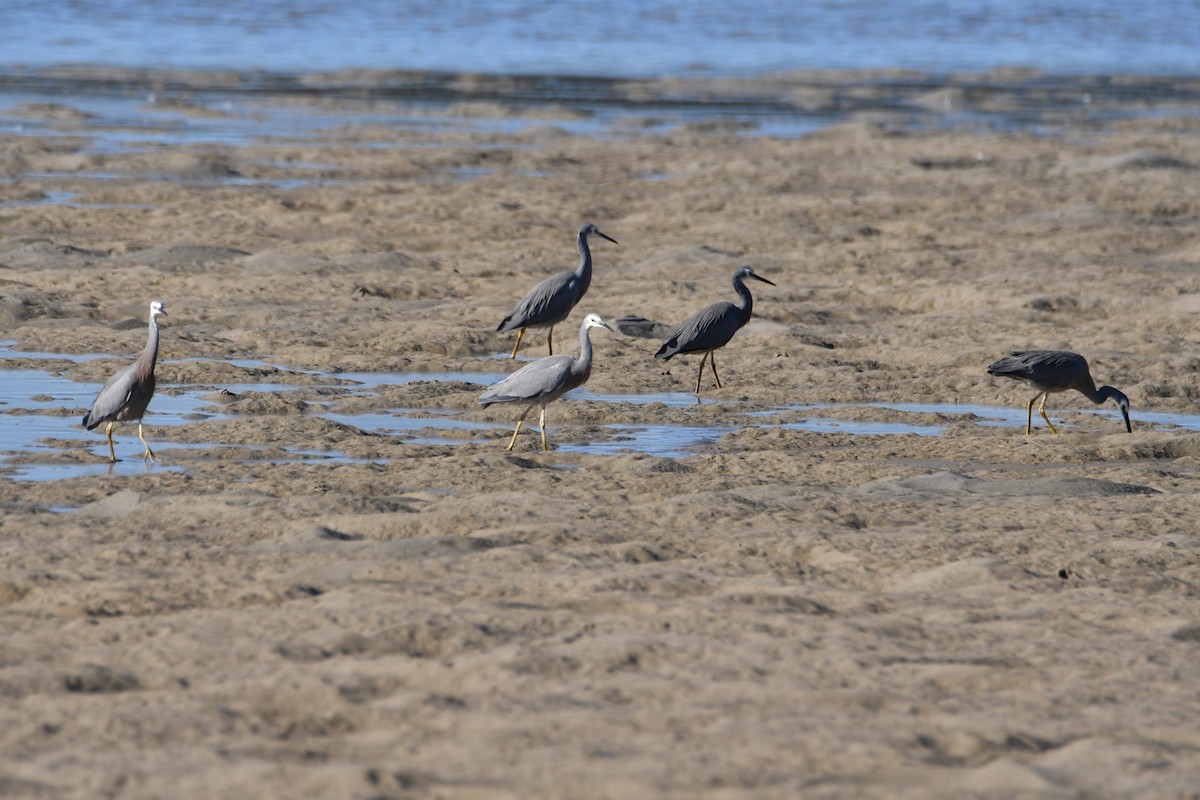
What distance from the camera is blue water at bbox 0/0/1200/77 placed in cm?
4628

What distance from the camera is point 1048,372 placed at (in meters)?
11.6

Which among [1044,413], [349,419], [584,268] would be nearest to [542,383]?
[349,419]

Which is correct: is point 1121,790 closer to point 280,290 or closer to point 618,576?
point 618,576

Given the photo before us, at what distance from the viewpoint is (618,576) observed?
772 cm

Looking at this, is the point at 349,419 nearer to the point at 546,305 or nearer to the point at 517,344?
the point at 517,344

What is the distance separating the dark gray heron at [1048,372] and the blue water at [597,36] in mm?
32877

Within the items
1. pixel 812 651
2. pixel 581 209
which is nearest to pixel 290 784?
pixel 812 651

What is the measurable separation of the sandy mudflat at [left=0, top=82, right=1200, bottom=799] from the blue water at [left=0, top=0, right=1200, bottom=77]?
27.3 meters

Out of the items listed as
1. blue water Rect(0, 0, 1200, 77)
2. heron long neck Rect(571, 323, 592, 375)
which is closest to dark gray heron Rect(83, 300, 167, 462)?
heron long neck Rect(571, 323, 592, 375)

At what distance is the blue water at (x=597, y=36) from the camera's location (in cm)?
4628

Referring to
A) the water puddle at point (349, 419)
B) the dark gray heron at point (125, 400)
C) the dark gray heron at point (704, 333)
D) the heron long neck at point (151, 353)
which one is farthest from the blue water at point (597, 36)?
the dark gray heron at point (125, 400)

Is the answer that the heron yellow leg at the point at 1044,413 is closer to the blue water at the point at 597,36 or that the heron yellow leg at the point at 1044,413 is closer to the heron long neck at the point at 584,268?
the heron long neck at the point at 584,268

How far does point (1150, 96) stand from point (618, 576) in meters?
35.4

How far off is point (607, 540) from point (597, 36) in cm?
5240
